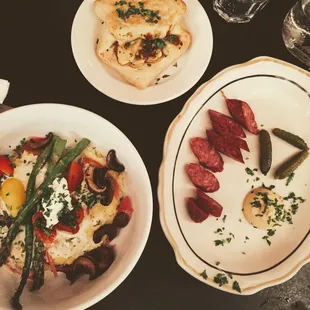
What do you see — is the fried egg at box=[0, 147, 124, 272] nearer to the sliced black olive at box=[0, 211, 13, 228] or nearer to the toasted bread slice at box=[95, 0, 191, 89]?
the sliced black olive at box=[0, 211, 13, 228]

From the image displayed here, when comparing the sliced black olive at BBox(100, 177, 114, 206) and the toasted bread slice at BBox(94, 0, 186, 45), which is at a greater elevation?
the toasted bread slice at BBox(94, 0, 186, 45)

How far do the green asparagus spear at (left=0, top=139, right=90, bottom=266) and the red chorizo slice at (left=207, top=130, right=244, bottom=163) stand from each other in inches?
25.5

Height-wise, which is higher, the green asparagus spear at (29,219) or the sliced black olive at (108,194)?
the sliced black olive at (108,194)

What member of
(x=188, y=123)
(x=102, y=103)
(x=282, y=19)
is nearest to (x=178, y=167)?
(x=188, y=123)

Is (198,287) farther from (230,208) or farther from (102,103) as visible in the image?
(102,103)

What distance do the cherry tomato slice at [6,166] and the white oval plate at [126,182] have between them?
0.06m

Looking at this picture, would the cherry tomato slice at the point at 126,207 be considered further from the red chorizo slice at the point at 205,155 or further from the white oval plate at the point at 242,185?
the red chorizo slice at the point at 205,155

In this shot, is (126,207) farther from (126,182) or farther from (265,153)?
(265,153)

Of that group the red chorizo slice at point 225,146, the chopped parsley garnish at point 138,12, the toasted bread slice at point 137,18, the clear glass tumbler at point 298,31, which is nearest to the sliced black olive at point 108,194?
the red chorizo slice at point 225,146

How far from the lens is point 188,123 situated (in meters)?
2.16

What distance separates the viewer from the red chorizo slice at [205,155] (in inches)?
85.7

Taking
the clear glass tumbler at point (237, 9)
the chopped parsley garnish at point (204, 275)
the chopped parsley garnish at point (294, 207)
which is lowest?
the chopped parsley garnish at point (204, 275)

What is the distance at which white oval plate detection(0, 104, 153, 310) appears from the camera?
70.6 inches

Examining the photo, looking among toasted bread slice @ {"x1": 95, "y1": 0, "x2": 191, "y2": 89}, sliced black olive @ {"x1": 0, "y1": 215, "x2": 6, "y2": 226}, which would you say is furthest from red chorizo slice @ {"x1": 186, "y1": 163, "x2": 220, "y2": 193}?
sliced black olive @ {"x1": 0, "y1": 215, "x2": 6, "y2": 226}
